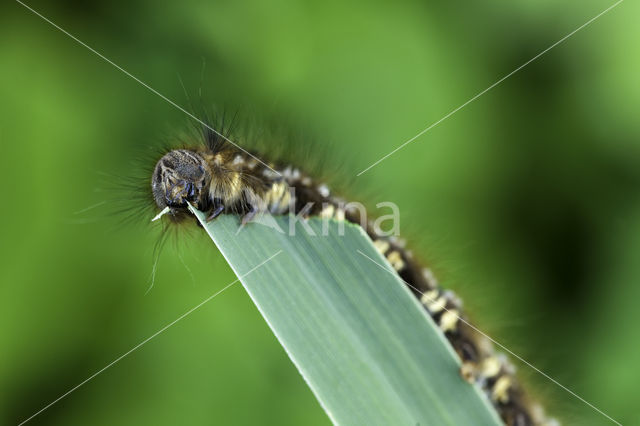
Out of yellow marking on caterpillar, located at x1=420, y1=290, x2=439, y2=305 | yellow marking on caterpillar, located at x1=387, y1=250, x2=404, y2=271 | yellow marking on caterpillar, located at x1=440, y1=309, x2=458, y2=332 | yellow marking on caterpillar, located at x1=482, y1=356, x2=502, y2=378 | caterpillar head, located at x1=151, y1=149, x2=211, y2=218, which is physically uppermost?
caterpillar head, located at x1=151, y1=149, x2=211, y2=218

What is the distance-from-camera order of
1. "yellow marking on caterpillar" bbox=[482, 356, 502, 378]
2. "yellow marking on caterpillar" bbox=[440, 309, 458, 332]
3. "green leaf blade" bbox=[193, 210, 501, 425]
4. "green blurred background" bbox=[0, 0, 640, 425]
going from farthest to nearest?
1. "green blurred background" bbox=[0, 0, 640, 425]
2. "yellow marking on caterpillar" bbox=[440, 309, 458, 332]
3. "yellow marking on caterpillar" bbox=[482, 356, 502, 378]
4. "green leaf blade" bbox=[193, 210, 501, 425]

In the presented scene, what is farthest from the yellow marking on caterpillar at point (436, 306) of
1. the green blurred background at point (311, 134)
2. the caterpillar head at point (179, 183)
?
the green blurred background at point (311, 134)

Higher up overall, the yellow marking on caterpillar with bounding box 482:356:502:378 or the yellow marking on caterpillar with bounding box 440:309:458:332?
the yellow marking on caterpillar with bounding box 440:309:458:332

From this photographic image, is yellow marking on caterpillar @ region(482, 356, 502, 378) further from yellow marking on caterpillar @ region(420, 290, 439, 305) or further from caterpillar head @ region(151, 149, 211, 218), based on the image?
caterpillar head @ region(151, 149, 211, 218)

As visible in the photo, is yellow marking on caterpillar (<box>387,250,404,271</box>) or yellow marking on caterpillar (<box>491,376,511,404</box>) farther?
yellow marking on caterpillar (<box>387,250,404,271</box>)

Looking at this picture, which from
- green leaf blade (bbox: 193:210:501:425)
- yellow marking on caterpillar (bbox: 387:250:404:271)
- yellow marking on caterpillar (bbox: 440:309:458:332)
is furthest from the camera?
yellow marking on caterpillar (bbox: 387:250:404:271)

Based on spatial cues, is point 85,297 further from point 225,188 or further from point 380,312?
point 380,312

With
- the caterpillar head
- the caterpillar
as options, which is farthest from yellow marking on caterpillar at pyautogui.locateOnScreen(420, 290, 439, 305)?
the caterpillar head
